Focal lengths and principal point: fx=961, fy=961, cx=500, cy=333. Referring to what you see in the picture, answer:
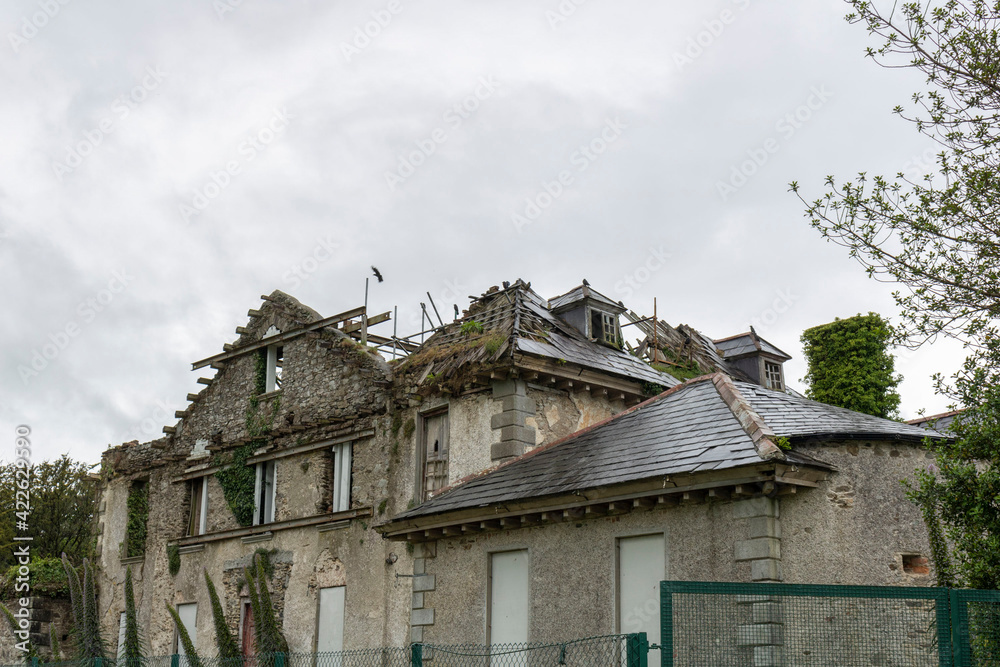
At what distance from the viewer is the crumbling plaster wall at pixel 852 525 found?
1057 cm

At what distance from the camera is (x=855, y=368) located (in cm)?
2220

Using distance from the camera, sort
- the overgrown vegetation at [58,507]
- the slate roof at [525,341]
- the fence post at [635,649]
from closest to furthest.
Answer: the fence post at [635,649] → the slate roof at [525,341] → the overgrown vegetation at [58,507]

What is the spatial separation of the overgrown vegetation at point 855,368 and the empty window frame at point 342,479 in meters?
11.2

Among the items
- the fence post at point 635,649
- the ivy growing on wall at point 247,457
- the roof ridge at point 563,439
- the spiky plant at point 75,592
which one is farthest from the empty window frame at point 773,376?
the fence post at point 635,649

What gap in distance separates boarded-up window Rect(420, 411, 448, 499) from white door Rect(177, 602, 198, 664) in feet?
23.7

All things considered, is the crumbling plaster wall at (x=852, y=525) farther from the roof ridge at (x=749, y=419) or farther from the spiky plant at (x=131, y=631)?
the spiky plant at (x=131, y=631)

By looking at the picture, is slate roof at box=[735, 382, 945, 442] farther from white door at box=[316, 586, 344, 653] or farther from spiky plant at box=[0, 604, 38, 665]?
spiky plant at box=[0, 604, 38, 665]

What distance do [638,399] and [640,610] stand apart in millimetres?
6002

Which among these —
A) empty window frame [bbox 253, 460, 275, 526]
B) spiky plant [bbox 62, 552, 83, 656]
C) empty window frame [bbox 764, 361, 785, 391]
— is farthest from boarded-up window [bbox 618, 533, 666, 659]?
spiky plant [bbox 62, 552, 83, 656]

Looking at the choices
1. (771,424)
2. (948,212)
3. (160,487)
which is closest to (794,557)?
(771,424)

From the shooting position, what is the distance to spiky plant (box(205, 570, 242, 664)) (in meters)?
18.4

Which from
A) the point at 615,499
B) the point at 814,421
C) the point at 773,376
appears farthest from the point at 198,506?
the point at 814,421

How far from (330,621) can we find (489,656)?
5.44 m

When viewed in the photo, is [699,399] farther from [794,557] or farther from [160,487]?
[160,487]
